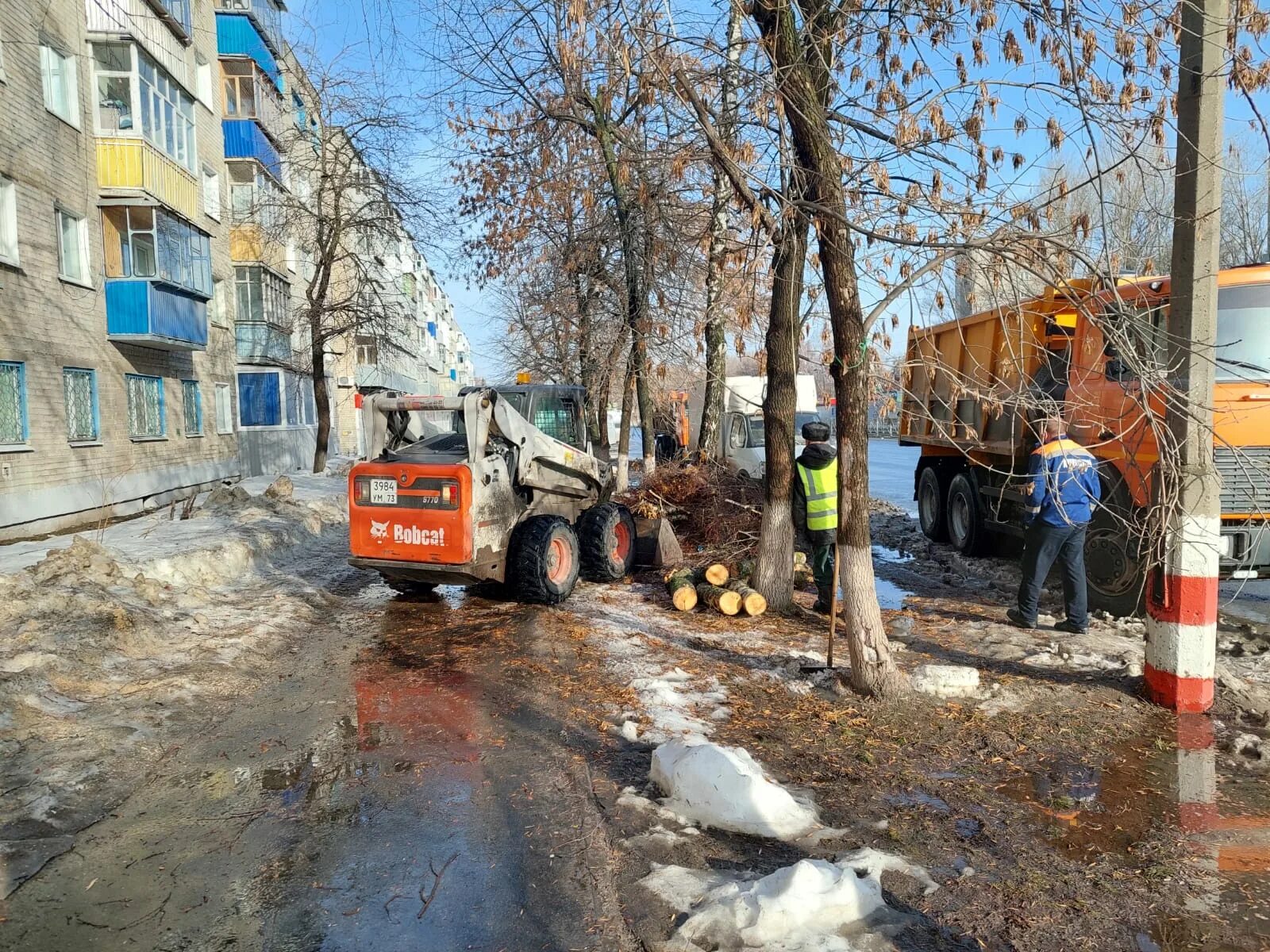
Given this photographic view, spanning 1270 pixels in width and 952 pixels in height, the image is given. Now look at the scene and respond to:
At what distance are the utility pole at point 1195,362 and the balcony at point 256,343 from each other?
26.0m

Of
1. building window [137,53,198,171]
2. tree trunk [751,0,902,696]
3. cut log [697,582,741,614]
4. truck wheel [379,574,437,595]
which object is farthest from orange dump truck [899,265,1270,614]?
building window [137,53,198,171]

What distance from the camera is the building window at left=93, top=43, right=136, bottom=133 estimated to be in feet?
55.1

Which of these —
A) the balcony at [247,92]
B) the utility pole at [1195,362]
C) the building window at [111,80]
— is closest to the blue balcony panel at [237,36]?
the balcony at [247,92]

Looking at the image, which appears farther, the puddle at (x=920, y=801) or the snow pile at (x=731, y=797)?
the puddle at (x=920, y=801)

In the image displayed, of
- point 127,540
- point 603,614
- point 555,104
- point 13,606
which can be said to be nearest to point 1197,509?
point 603,614

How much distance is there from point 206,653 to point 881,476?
20620 mm

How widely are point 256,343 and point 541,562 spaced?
2225 centimetres

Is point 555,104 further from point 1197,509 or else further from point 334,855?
point 334,855

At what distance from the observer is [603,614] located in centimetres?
813

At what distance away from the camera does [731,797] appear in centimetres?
383

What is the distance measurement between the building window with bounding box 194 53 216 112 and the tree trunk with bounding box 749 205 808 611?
21472 millimetres

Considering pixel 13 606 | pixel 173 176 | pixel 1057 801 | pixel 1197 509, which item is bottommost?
pixel 1057 801

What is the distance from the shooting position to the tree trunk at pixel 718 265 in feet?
21.8

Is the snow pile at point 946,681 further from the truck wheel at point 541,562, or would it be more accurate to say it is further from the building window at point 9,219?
the building window at point 9,219
